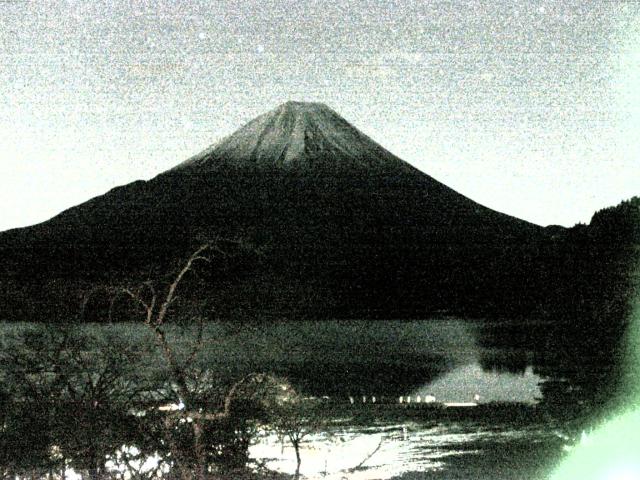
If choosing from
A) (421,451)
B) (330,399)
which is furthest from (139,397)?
(330,399)

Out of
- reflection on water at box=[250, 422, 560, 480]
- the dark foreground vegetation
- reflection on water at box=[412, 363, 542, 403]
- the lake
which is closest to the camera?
the dark foreground vegetation

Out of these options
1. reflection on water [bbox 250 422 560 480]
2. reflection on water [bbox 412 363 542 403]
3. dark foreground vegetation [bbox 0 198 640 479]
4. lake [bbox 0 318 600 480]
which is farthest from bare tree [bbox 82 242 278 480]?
reflection on water [bbox 412 363 542 403]

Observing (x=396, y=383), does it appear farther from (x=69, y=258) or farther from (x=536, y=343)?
(x=69, y=258)

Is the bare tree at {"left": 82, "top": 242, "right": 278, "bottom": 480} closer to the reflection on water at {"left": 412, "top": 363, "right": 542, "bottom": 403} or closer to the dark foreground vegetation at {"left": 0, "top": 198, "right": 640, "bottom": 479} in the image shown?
the dark foreground vegetation at {"left": 0, "top": 198, "right": 640, "bottom": 479}

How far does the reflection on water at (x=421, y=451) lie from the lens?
27422 mm

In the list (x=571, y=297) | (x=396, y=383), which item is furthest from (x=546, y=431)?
(x=396, y=383)

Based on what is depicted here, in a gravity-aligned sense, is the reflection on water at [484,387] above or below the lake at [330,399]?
below

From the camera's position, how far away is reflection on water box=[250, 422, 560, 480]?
90.0 feet

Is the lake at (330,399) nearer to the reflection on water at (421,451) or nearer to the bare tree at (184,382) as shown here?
the reflection on water at (421,451)

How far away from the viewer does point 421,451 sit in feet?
108

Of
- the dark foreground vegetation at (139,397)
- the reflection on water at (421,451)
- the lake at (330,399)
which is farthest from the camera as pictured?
the reflection on water at (421,451)

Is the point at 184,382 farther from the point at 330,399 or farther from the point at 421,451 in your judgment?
the point at 330,399

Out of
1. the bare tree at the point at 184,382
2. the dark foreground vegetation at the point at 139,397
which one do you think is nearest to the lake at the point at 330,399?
the dark foreground vegetation at the point at 139,397

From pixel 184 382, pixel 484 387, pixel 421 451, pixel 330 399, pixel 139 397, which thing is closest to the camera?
pixel 184 382
